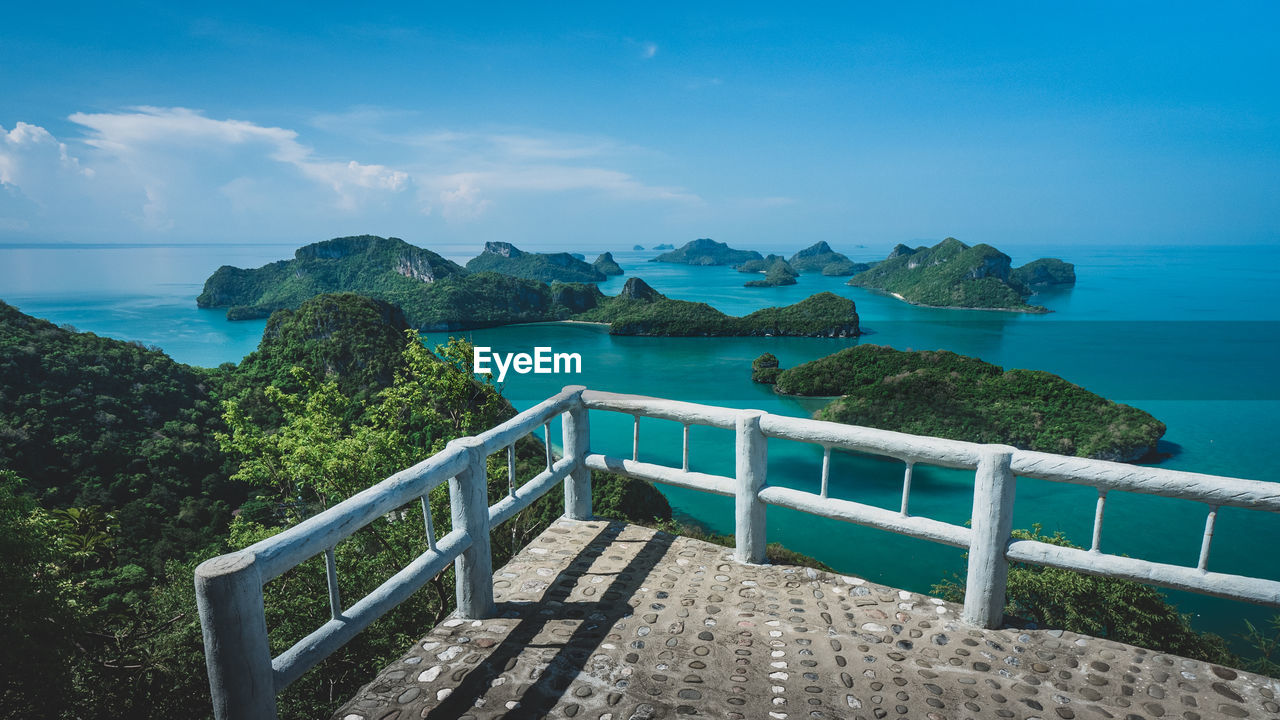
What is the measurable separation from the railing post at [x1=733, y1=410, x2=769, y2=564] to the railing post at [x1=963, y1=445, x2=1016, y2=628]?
4.54 feet

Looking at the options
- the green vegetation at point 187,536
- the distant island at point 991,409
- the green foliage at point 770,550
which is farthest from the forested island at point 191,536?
the distant island at point 991,409

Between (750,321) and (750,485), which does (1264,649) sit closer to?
(750,485)

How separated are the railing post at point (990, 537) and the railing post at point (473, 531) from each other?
3039mm

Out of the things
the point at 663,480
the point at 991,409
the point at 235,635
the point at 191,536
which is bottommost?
the point at 991,409

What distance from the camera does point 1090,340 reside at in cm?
10400

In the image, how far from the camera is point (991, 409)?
182ft

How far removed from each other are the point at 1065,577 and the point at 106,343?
55.3 m

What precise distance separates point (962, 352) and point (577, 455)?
9706 centimetres

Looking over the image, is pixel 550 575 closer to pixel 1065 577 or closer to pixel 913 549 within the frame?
pixel 1065 577

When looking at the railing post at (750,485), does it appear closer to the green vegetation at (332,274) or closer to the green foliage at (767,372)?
the green foliage at (767,372)

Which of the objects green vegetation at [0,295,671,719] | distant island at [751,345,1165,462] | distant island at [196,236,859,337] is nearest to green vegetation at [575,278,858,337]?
distant island at [196,236,859,337]

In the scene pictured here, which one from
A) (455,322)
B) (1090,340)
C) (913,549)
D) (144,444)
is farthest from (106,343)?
(1090,340)

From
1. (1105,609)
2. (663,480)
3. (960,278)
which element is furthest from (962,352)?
(663,480)

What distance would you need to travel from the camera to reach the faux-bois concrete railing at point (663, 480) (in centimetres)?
279
